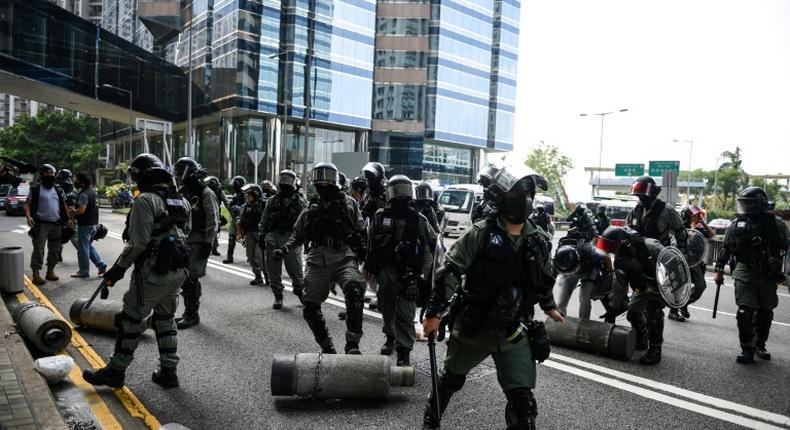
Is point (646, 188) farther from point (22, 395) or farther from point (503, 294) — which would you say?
point (22, 395)

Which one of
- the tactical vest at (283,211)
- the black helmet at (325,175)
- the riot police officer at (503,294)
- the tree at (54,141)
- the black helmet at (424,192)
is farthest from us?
the tree at (54,141)

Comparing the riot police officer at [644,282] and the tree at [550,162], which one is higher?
the tree at [550,162]

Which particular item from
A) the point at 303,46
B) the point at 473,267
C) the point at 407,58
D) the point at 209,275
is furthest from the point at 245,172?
the point at 473,267

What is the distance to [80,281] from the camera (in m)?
9.15

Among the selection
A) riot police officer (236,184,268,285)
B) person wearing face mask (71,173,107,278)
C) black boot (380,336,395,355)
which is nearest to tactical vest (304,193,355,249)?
black boot (380,336,395,355)

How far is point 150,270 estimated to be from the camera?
423cm

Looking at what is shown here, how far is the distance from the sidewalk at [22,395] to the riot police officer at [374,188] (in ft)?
12.5

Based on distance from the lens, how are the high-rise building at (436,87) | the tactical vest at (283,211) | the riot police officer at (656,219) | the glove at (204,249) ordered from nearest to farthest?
the riot police officer at (656,219), the glove at (204,249), the tactical vest at (283,211), the high-rise building at (436,87)

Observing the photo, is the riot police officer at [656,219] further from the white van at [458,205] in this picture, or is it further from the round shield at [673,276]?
the white van at [458,205]

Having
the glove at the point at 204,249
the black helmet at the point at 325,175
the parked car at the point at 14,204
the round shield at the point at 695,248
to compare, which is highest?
the black helmet at the point at 325,175

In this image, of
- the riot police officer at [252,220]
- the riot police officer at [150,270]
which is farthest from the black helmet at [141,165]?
the riot police officer at [252,220]

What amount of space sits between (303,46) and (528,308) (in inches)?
1807

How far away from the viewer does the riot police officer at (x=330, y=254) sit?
4.99 m

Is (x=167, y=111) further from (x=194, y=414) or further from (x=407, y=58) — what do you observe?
Result: (x=194, y=414)
